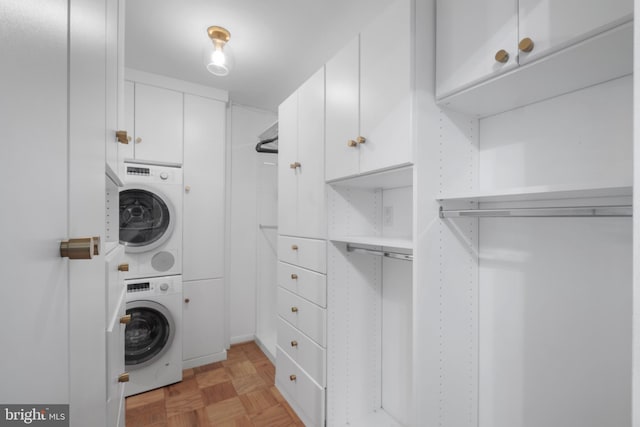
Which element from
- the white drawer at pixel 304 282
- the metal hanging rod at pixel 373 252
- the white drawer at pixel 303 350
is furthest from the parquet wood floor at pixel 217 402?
the metal hanging rod at pixel 373 252

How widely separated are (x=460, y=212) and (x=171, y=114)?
259 centimetres

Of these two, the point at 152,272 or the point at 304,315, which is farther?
the point at 152,272

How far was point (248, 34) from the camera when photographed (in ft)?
6.59

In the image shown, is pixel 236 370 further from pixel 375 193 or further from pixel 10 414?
pixel 10 414

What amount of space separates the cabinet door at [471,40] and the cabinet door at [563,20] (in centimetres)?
4

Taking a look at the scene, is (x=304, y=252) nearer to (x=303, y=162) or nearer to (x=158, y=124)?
(x=303, y=162)

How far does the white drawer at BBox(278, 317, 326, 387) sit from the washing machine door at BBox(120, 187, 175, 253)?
4.12ft

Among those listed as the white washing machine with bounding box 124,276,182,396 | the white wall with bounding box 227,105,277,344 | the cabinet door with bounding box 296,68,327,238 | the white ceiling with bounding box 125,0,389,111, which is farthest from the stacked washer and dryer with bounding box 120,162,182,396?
the cabinet door with bounding box 296,68,327,238

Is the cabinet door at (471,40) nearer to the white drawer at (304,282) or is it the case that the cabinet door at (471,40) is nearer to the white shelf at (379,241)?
the white shelf at (379,241)

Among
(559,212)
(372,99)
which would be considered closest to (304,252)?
(372,99)

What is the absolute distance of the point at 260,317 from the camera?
3318mm

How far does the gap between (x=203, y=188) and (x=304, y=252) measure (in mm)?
1402

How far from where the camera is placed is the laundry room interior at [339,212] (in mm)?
469

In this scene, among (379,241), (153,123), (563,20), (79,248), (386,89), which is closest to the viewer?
(79,248)
